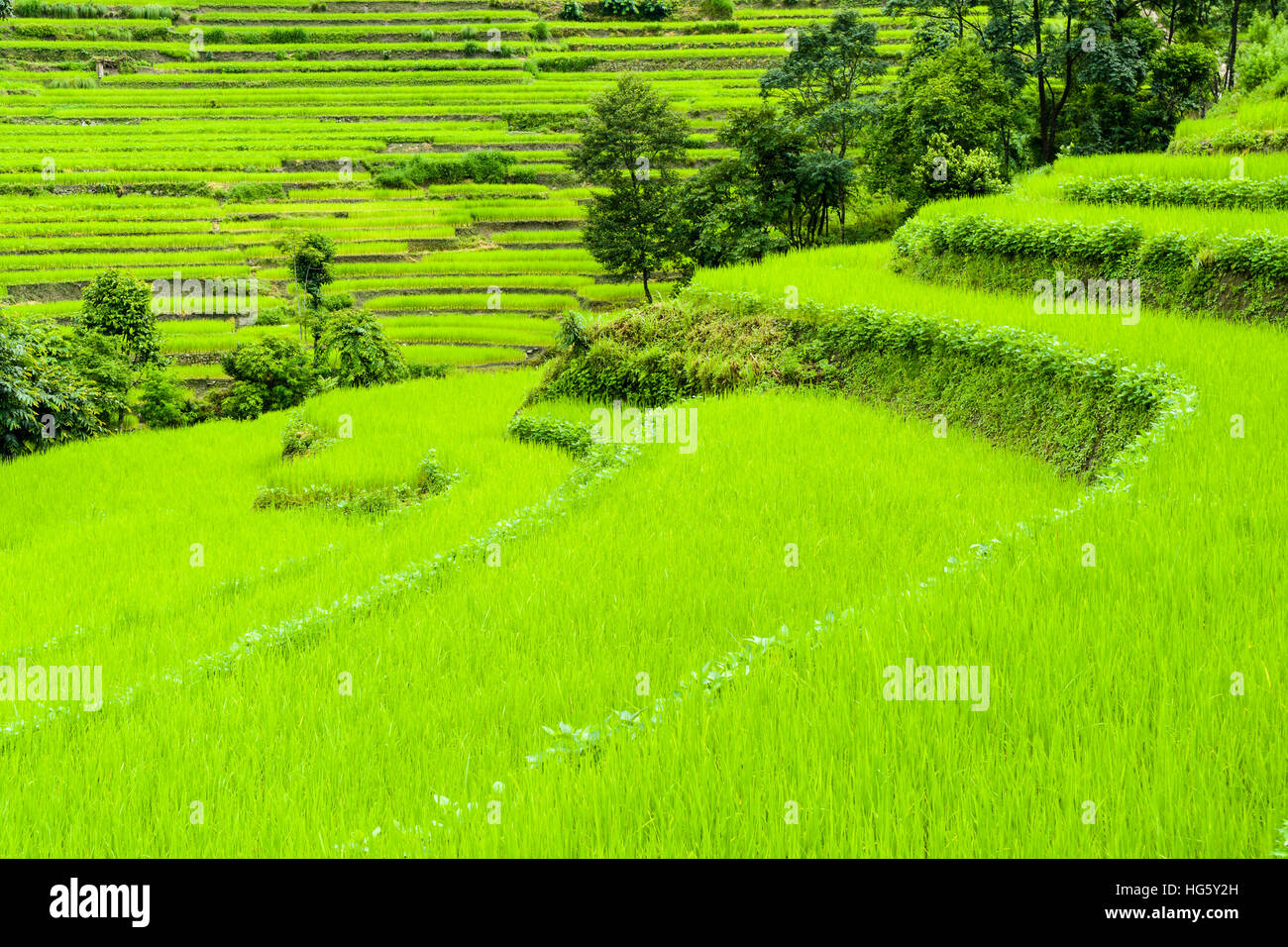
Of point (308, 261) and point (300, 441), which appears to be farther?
point (308, 261)

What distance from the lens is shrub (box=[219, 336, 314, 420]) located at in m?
17.2

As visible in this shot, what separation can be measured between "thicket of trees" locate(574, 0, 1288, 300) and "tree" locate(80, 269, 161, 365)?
1253 cm

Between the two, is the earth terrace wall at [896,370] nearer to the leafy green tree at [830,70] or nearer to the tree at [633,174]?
the leafy green tree at [830,70]

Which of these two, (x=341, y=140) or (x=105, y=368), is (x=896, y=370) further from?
(x=341, y=140)

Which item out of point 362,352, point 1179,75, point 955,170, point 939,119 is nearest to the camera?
point 362,352

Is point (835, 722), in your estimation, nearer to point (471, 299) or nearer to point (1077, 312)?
point (1077, 312)

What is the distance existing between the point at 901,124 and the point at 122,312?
755 inches

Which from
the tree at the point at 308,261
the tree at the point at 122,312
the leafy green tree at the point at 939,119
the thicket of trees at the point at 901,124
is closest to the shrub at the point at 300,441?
the tree at the point at 122,312

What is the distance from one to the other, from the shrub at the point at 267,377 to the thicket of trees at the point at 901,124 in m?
10.7

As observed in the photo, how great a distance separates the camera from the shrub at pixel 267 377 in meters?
17.2

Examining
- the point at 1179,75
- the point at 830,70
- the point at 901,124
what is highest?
the point at 830,70

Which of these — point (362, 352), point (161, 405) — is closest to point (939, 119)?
point (362, 352)

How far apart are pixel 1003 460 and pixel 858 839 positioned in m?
5.49

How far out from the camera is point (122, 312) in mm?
18156
